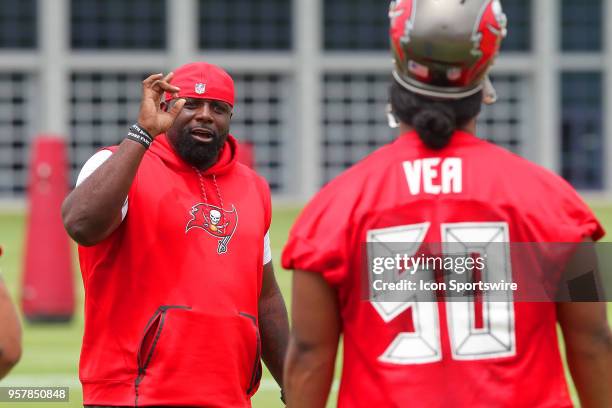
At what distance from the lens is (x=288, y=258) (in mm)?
3176

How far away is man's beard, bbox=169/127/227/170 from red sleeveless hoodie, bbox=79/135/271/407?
12 cm

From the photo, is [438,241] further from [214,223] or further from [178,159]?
[178,159]

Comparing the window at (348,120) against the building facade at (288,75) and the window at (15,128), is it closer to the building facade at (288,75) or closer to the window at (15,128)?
the building facade at (288,75)

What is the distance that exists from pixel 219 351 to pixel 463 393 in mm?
1748

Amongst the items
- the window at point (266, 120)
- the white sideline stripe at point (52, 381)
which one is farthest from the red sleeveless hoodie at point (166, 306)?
the window at point (266, 120)

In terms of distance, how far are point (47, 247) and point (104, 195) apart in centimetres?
812

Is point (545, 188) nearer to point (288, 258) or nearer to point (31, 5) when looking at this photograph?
point (288, 258)

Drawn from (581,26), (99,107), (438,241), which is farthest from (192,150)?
(581,26)

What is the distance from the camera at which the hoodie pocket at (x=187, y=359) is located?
15.3 feet

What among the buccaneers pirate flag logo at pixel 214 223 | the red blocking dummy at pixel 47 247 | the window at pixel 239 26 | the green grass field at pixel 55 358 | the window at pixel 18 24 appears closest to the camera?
the buccaneers pirate flag logo at pixel 214 223

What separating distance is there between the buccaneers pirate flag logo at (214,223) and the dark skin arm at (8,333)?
158cm

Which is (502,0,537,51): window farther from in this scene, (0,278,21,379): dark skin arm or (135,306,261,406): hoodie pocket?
(0,278,21,379): dark skin arm

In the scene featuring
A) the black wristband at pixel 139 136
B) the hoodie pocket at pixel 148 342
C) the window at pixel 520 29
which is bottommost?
the window at pixel 520 29

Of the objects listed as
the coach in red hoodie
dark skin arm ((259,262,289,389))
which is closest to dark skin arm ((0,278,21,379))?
the coach in red hoodie
